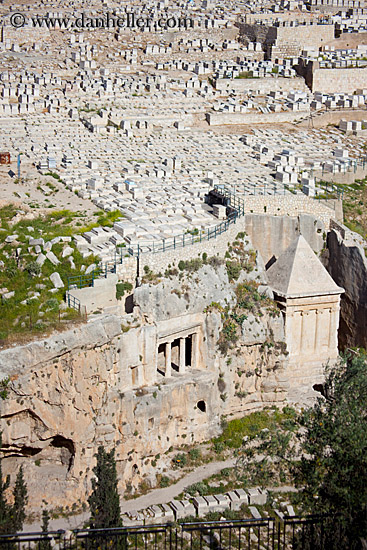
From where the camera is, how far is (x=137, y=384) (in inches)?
1759

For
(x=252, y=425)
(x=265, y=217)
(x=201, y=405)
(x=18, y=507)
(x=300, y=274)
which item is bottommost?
(x=252, y=425)

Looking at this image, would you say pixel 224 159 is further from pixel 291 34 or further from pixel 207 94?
pixel 291 34

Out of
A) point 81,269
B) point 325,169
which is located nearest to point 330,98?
point 325,169

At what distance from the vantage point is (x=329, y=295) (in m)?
50.5

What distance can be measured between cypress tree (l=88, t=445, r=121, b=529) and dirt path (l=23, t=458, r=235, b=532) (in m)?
5.09

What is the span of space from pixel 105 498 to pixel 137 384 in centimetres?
908

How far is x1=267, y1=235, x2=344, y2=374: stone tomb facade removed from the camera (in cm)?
5009

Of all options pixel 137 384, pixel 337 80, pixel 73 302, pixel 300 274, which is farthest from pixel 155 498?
pixel 337 80

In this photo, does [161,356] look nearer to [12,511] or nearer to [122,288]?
[122,288]

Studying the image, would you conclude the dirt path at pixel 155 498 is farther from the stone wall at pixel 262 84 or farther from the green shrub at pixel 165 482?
the stone wall at pixel 262 84

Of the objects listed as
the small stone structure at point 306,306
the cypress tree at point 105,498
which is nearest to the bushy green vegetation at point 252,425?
the small stone structure at point 306,306

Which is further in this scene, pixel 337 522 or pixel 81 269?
pixel 81 269

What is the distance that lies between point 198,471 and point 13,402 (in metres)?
8.90

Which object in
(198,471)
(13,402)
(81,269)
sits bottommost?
(198,471)
